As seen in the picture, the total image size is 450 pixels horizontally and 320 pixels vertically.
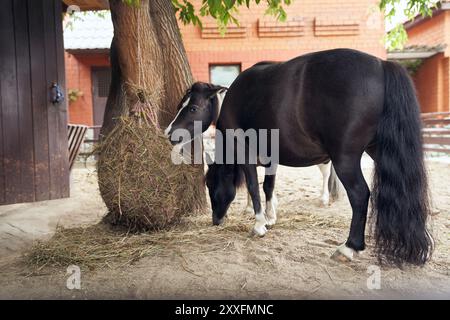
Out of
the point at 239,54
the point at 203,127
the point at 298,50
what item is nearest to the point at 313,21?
the point at 298,50

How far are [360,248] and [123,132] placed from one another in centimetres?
234

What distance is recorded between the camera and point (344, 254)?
3.17 metres

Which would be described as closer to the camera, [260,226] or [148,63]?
[260,226]

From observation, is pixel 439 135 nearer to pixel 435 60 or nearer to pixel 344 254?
pixel 435 60

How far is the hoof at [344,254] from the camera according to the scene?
3154 millimetres

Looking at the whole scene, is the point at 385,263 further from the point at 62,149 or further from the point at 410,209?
the point at 62,149

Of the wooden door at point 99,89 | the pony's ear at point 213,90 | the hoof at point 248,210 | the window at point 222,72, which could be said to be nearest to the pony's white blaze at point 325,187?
the hoof at point 248,210

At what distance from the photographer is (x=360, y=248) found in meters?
3.21

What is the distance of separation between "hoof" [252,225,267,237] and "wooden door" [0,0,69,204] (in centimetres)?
301

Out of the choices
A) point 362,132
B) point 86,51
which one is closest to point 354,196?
point 362,132

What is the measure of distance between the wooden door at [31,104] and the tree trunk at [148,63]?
1.17 metres

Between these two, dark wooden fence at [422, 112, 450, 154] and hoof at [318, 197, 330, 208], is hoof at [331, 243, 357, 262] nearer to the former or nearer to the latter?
hoof at [318, 197, 330, 208]

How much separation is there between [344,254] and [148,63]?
271 cm
